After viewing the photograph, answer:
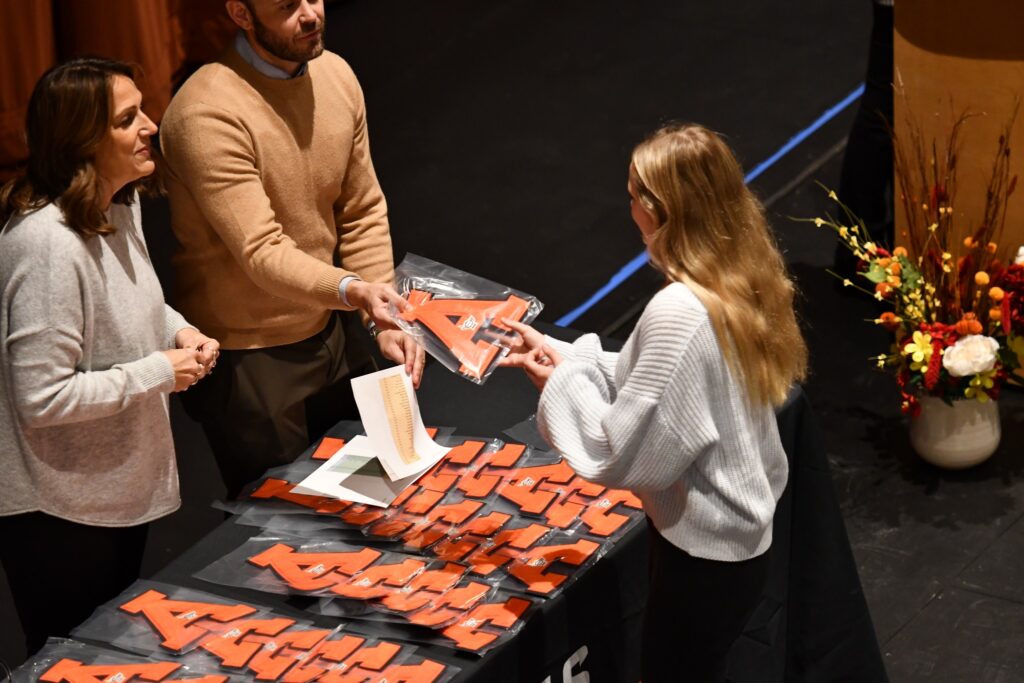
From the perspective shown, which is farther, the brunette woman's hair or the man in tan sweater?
the man in tan sweater

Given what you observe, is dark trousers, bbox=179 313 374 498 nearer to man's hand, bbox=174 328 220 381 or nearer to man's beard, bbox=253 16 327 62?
man's hand, bbox=174 328 220 381

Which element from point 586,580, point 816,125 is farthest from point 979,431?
point 816,125

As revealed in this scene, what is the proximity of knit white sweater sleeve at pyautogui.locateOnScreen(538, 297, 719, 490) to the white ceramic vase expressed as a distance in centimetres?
191

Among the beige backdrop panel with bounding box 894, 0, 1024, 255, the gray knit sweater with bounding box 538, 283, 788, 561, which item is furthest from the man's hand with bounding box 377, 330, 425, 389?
the beige backdrop panel with bounding box 894, 0, 1024, 255

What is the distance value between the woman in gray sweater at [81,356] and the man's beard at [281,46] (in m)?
0.29

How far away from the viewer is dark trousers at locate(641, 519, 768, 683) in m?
2.46

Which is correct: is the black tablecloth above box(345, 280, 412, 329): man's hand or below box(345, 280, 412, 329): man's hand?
below

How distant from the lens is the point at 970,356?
3865 mm

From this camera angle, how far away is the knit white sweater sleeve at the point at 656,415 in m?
2.28

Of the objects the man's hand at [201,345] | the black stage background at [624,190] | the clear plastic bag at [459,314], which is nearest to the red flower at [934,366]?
the black stage background at [624,190]

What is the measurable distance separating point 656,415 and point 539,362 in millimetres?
434

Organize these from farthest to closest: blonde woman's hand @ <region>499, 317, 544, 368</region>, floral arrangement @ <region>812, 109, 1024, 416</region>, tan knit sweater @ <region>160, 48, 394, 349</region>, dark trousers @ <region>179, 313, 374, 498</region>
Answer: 1. floral arrangement @ <region>812, 109, 1024, 416</region>
2. dark trousers @ <region>179, 313, 374, 498</region>
3. tan knit sweater @ <region>160, 48, 394, 349</region>
4. blonde woman's hand @ <region>499, 317, 544, 368</region>

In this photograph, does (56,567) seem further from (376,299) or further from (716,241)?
(716,241)

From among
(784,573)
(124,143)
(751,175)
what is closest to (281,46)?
(124,143)
